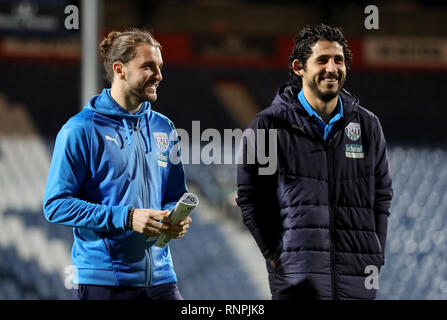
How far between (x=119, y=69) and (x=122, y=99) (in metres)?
0.11

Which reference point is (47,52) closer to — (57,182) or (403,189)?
(403,189)

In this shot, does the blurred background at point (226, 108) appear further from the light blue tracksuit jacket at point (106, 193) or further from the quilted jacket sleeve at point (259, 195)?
the light blue tracksuit jacket at point (106, 193)

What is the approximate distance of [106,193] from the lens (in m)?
2.51

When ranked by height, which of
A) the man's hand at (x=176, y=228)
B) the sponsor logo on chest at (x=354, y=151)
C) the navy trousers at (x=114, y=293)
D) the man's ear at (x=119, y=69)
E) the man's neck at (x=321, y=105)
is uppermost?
the man's ear at (x=119, y=69)

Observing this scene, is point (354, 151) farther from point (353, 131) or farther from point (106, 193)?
point (106, 193)

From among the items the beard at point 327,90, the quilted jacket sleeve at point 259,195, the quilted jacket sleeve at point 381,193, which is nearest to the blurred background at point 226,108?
the quilted jacket sleeve at point 381,193

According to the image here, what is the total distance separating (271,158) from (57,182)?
0.80m

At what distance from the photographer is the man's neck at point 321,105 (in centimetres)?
277

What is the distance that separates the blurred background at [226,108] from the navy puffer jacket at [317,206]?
5.99 metres

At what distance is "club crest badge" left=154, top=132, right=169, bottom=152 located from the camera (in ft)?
8.74

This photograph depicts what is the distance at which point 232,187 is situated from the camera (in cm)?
993

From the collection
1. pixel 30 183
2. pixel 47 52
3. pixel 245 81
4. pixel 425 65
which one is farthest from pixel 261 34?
pixel 30 183
